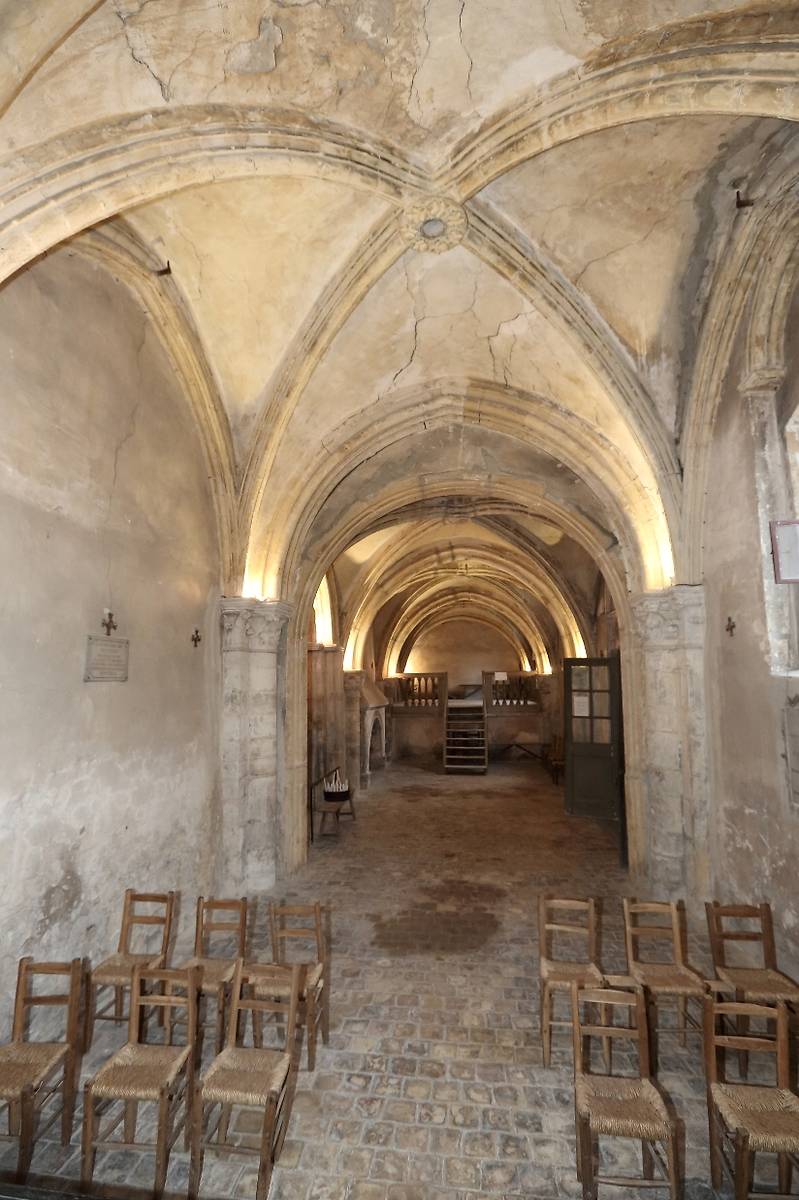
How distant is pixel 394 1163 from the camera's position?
9.77ft

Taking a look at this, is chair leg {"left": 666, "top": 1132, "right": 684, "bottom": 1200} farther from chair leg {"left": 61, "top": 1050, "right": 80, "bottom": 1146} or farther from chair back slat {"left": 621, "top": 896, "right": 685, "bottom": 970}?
chair leg {"left": 61, "top": 1050, "right": 80, "bottom": 1146}

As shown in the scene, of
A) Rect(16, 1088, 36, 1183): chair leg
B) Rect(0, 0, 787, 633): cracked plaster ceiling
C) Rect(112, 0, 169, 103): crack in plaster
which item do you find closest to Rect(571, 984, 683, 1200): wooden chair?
Rect(16, 1088, 36, 1183): chair leg

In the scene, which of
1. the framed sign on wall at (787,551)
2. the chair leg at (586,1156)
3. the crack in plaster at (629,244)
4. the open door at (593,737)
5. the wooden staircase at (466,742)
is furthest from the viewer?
the wooden staircase at (466,742)

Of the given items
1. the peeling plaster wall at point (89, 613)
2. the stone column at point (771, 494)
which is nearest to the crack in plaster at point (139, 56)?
the peeling plaster wall at point (89, 613)

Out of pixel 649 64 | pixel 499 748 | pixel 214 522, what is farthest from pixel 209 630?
pixel 499 748

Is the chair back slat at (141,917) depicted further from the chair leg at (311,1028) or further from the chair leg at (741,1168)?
the chair leg at (741,1168)

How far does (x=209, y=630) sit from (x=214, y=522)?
113 centimetres

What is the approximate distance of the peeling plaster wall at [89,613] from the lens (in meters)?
3.67

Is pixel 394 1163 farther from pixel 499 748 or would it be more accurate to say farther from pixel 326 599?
pixel 499 748

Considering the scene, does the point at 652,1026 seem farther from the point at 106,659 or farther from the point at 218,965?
the point at 106,659

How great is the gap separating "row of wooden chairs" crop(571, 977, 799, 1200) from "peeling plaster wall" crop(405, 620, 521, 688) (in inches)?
844

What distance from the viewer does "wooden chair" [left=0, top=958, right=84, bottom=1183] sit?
2.79 m

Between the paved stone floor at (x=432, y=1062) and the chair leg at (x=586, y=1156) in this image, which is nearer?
the chair leg at (x=586, y=1156)

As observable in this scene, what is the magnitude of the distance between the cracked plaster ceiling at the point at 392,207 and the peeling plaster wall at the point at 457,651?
17.7 meters
